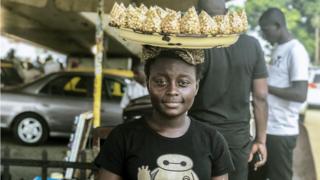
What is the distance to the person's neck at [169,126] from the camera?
2537mm

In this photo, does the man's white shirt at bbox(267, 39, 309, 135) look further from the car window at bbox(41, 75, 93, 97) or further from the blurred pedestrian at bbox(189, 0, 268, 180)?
the car window at bbox(41, 75, 93, 97)

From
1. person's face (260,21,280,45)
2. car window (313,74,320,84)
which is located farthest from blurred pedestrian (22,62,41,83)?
person's face (260,21,280,45)

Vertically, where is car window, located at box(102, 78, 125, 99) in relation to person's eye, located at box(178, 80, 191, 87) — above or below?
below

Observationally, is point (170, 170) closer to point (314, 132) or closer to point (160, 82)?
point (160, 82)

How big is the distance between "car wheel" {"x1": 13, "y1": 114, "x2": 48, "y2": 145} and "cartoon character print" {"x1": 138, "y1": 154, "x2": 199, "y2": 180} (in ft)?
30.1

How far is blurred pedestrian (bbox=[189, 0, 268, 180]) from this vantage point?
3.46 meters

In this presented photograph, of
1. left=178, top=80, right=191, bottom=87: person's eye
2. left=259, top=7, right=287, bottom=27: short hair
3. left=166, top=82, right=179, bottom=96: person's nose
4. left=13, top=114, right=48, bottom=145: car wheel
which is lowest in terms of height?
left=13, top=114, right=48, bottom=145: car wheel

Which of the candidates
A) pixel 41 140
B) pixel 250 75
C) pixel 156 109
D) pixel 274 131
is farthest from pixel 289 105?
pixel 41 140

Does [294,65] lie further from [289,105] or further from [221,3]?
[221,3]

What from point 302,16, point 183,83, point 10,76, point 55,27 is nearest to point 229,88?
point 183,83

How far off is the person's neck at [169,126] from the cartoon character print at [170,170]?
111 millimetres

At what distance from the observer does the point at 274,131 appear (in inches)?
179

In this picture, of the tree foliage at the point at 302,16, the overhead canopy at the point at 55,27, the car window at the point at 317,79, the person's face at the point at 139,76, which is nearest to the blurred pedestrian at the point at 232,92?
the person's face at the point at 139,76

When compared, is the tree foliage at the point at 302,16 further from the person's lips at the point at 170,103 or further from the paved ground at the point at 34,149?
the person's lips at the point at 170,103
